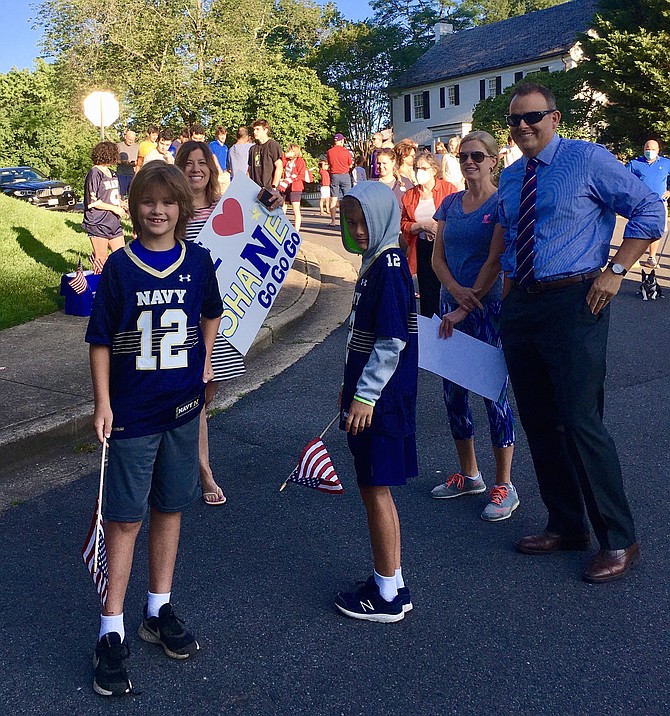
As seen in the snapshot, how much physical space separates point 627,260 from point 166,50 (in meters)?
38.1

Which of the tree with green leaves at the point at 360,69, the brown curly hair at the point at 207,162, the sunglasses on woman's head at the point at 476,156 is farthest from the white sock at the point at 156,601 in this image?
the tree with green leaves at the point at 360,69

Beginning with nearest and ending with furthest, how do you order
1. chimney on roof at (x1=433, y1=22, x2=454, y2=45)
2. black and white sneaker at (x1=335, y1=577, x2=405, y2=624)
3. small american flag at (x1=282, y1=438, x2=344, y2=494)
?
black and white sneaker at (x1=335, y1=577, x2=405, y2=624) → small american flag at (x1=282, y1=438, x2=344, y2=494) → chimney on roof at (x1=433, y1=22, x2=454, y2=45)

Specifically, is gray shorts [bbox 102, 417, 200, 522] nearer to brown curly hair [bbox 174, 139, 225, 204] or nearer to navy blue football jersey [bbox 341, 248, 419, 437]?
navy blue football jersey [bbox 341, 248, 419, 437]

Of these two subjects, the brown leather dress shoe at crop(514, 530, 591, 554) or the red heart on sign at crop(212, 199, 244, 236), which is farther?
the red heart on sign at crop(212, 199, 244, 236)

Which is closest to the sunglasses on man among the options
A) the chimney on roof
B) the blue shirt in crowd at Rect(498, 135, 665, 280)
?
the blue shirt in crowd at Rect(498, 135, 665, 280)

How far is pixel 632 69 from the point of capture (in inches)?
1188

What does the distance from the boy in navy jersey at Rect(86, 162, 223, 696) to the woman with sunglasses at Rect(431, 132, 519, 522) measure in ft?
5.43

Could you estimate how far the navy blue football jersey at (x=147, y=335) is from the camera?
2.94 m

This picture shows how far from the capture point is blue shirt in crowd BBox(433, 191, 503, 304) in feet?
14.3

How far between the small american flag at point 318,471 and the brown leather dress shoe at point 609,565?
117cm

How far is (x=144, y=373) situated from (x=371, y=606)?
4.29ft

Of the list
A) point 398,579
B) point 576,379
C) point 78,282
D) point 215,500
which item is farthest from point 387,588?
point 78,282

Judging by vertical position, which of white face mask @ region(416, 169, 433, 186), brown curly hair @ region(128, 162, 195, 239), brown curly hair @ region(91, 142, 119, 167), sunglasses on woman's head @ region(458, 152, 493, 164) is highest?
brown curly hair @ region(91, 142, 119, 167)

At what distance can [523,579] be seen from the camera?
3.74 metres
